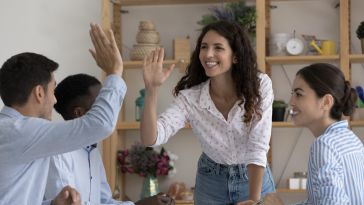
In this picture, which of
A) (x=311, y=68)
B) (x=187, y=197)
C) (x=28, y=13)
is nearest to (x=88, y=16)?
(x=28, y=13)

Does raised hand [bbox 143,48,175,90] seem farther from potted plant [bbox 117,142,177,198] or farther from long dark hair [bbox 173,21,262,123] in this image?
potted plant [bbox 117,142,177,198]

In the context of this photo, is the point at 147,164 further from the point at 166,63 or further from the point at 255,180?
the point at 255,180

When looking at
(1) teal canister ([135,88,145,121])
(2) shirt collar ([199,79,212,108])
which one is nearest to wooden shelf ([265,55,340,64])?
(1) teal canister ([135,88,145,121])

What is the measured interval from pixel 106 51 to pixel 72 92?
0.61 m

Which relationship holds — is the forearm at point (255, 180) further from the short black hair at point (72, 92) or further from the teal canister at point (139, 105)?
the teal canister at point (139, 105)

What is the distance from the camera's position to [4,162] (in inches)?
65.8

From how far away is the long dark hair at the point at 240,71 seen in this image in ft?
7.49

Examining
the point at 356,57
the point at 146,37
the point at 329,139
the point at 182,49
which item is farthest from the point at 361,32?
the point at 329,139

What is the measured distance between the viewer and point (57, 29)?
4.14 metres

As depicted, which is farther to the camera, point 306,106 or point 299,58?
point 299,58

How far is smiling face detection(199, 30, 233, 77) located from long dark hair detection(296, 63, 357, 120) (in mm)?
423

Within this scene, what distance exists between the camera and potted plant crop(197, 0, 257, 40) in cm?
381

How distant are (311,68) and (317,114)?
0.16 m

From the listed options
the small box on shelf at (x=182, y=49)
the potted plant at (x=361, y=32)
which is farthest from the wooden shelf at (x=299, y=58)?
the small box on shelf at (x=182, y=49)
